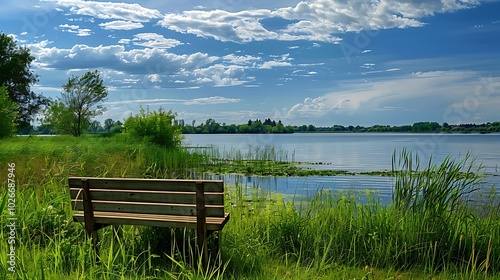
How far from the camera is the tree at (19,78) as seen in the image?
1254 inches

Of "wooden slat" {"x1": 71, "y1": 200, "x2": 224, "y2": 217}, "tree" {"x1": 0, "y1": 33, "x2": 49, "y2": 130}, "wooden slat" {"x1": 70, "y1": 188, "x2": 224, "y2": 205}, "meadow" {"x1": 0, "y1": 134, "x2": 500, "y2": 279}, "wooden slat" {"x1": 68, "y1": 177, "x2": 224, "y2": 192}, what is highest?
"tree" {"x1": 0, "y1": 33, "x2": 49, "y2": 130}

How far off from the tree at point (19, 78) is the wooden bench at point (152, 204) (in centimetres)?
2991

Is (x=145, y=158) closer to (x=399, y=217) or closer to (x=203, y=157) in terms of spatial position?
(x=203, y=157)

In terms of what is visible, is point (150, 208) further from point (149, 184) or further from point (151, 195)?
point (149, 184)

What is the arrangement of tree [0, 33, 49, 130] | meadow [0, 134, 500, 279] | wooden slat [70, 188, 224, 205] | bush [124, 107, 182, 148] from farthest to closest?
tree [0, 33, 49, 130] → bush [124, 107, 182, 148] → meadow [0, 134, 500, 279] → wooden slat [70, 188, 224, 205]

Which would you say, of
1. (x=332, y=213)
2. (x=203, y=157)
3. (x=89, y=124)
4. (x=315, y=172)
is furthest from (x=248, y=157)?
(x=89, y=124)

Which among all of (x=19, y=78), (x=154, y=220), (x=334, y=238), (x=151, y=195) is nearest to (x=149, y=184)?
(x=151, y=195)

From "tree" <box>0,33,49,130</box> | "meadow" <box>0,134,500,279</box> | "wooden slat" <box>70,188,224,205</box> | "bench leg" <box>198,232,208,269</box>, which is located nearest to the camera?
"bench leg" <box>198,232,208,269</box>

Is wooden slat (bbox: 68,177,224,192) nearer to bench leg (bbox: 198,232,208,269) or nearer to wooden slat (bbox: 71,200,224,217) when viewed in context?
wooden slat (bbox: 71,200,224,217)

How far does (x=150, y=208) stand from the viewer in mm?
4117

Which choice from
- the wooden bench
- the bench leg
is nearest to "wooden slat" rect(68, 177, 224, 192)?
the wooden bench

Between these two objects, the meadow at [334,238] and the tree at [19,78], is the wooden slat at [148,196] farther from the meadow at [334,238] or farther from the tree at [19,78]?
the tree at [19,78]

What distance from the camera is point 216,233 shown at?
4371 millimetres

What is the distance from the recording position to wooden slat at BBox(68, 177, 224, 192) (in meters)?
3.85
